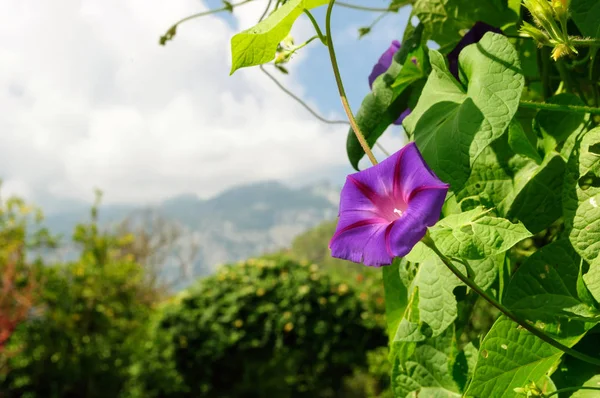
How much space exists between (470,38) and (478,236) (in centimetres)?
41

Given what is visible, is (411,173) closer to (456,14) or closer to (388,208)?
(388,208)

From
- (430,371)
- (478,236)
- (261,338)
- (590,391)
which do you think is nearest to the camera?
(478,236)

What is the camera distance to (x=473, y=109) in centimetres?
64

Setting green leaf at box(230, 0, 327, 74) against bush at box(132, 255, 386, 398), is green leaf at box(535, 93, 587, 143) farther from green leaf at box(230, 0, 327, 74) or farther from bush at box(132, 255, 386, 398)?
bush at box(132, 255, 386, 398)

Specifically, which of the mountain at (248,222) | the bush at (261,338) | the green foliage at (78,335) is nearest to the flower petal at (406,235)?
the green foliage at (78,335)

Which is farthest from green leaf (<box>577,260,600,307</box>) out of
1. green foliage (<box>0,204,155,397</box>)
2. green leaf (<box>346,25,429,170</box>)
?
green foliage (<box>0,204,155,397</box>)

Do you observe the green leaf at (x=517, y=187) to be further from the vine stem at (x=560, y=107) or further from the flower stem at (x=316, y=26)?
the flower stem at (x=316, y=26)

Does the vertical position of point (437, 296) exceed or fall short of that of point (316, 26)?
it falls short

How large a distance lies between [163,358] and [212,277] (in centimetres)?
91

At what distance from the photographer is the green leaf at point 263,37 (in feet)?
2.08

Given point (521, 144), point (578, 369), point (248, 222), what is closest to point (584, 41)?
point (521, 144)

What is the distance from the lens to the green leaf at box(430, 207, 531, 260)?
54 cm

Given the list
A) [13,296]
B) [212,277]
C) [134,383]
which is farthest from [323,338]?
[13,296]

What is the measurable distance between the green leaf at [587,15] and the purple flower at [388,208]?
259mm
